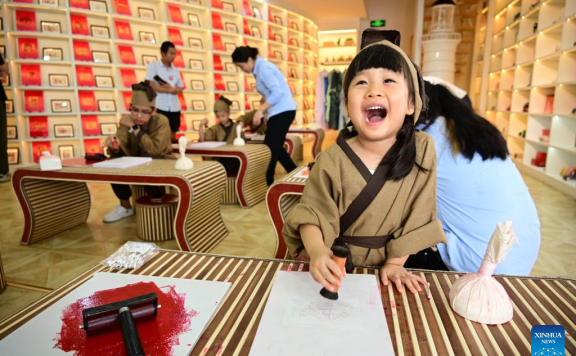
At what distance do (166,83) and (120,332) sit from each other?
430 centimetres

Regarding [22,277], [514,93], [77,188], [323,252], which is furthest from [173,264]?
[514,93]

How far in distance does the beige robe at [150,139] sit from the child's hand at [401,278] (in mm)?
2510

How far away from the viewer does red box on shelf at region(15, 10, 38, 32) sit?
446 cm

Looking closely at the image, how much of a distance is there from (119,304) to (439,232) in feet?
2.25

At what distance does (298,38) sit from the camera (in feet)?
26.0

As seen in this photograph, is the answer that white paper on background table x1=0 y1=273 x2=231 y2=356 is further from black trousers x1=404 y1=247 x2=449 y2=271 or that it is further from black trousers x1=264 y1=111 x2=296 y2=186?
black trousers x1=264 y1=111 x2=296 y2=186

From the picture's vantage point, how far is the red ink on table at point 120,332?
50cm

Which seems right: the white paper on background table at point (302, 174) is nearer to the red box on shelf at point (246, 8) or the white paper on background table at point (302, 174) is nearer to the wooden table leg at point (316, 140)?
the wooden table leg at point (316, 140)

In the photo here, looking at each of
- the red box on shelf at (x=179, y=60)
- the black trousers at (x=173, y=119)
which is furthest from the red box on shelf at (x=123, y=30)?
the black trousers at (x=173, y=119)

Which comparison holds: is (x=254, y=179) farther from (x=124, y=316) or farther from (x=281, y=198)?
(x=124, y=316)

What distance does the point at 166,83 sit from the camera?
14.4ft

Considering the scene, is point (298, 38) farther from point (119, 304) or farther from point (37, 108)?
point (119, 304)

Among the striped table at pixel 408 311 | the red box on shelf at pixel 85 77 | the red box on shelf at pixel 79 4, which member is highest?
the red box on shelf at pixel 79 4

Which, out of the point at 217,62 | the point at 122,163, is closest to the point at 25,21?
the point at 217,62
